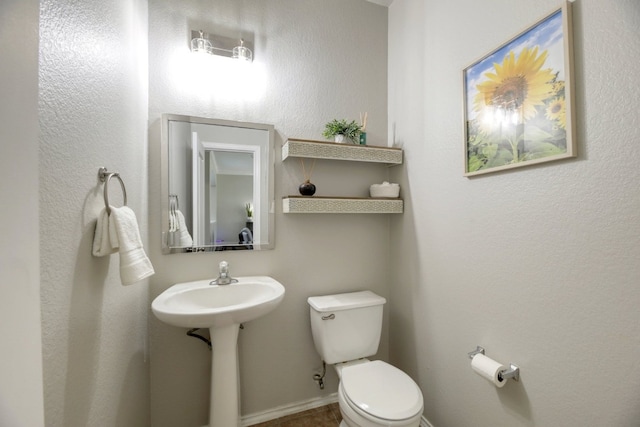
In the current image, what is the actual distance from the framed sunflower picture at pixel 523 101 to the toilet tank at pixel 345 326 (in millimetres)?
952

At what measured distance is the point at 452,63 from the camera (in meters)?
1.33

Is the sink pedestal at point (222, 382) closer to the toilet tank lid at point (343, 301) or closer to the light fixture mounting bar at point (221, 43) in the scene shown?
the toilet tank lid at point (343, 301)

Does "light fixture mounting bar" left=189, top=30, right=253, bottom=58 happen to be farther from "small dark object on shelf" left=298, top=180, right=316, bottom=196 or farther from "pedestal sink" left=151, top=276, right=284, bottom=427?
"pedestal sink" left=151, top=276, right=284, bottom=427

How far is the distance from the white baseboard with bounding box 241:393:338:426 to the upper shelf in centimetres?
158

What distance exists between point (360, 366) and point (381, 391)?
0.68 ft

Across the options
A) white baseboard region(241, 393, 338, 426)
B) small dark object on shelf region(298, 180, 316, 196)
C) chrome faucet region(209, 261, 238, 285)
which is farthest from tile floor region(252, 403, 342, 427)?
small dark object on shelf region(298, 180, 316, 196)

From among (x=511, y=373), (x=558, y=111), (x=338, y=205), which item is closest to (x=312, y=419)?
(x=511, y=373)

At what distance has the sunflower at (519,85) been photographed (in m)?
0.94

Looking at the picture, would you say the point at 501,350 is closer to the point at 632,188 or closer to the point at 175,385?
the point at 632,188

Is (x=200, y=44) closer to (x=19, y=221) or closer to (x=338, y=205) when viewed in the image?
(x=338, y=205)

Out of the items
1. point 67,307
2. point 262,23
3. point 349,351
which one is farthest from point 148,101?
point 349,351

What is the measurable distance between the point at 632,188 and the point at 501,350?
0.75 m

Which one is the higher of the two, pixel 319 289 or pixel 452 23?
pixel 452 23

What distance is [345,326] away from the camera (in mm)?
1528
